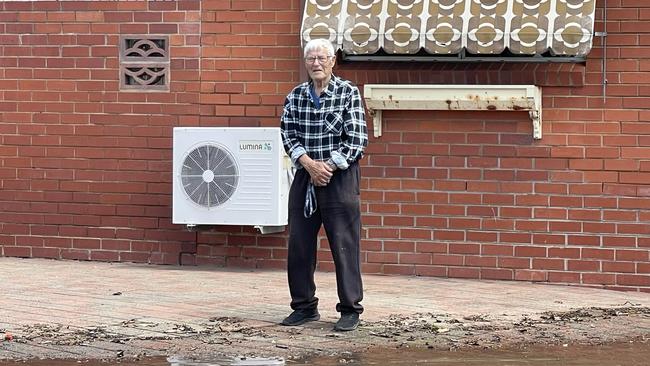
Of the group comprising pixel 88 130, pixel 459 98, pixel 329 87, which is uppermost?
pixel 459 98

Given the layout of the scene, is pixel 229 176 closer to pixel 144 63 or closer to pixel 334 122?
pixel 144 63

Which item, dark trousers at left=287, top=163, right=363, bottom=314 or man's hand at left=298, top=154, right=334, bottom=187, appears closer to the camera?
man's hand at left=298, top=154, right=334, bottom=187

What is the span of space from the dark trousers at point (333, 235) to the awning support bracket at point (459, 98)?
2.36 metres

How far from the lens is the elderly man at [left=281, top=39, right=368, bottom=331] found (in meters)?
7.44

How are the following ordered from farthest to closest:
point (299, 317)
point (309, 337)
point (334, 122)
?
point (299, 317) < point (334, 122) < point (309, 337)

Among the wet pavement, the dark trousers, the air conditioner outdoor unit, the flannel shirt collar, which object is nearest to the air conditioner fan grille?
the air conditioner outdoor unit

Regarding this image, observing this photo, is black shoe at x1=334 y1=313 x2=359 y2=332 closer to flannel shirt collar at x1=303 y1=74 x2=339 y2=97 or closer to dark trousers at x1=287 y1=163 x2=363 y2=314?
dark trousers at x1=287 y1=163 x2=363 y2=314

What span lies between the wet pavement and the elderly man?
33cm

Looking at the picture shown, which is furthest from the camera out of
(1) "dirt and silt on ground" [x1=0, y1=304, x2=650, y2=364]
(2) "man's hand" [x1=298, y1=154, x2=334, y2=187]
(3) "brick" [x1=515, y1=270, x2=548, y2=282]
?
(3) "brick" [x1=515, y1=270, x2=548, y2=282]

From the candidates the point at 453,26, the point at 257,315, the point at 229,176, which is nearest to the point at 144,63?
the point at 229,176

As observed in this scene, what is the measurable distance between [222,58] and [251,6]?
50cm

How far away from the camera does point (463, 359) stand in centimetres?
675

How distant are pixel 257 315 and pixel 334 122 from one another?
1446 millimetres

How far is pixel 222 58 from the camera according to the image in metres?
10.5
